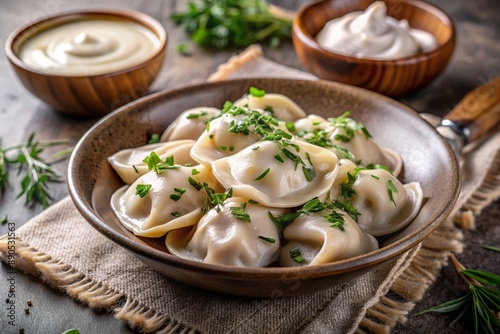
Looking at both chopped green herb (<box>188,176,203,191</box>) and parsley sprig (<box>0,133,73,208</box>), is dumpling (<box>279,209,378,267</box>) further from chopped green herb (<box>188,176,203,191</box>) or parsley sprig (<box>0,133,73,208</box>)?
parsley sprig (<box>0,133,73,208</box>)

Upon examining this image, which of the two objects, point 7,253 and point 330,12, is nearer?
point 7,253

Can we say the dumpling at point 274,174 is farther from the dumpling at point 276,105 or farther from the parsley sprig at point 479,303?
the parsley sprig at point 479,303

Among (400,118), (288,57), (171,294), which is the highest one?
(400,118)

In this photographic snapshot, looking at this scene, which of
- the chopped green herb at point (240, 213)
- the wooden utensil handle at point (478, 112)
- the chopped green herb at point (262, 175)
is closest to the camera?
the chopped green herb at point (240, 213)

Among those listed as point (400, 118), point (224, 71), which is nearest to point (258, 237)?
point (400, 118)

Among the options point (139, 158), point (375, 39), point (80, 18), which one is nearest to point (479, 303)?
point (139, 158)

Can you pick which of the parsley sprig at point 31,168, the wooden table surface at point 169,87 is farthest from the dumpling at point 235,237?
the parsley sprig at point 31,168

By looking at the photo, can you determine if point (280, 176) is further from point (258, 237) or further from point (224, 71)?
point (224, 71)
